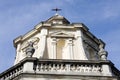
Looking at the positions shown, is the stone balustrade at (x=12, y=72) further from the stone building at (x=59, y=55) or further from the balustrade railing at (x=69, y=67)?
the balustrade railing at (x=69, y=67)

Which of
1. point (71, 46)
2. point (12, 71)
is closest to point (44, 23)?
point (71, 46)

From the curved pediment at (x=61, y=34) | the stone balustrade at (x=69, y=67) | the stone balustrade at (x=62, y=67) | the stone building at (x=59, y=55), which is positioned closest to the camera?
the stone building at (x=59, y=55)

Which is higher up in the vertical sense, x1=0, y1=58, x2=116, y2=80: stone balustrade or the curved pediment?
the curved pediment

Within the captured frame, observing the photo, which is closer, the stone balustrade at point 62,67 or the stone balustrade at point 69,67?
the stone balustrade at point 62,67

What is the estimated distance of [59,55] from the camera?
2039cm

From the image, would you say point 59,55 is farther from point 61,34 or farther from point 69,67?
point 69,67

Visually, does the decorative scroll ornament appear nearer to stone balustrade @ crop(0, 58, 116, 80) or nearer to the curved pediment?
the curved pediment

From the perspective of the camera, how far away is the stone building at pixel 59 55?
15930 mm

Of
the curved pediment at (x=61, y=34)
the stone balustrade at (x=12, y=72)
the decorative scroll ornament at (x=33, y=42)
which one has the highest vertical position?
the curved pediment at (x=61, y=34)

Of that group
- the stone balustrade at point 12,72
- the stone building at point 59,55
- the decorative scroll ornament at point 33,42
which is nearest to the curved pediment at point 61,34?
the stone building at point 59,55

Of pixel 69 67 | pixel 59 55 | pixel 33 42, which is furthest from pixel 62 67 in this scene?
pixel 33 42

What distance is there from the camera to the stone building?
52.3ft

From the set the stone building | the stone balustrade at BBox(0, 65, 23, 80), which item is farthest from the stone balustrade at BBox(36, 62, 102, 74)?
the stone balustrade at BBox(0, 65, 23, 80)

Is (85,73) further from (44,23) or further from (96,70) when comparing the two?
(44,23)
